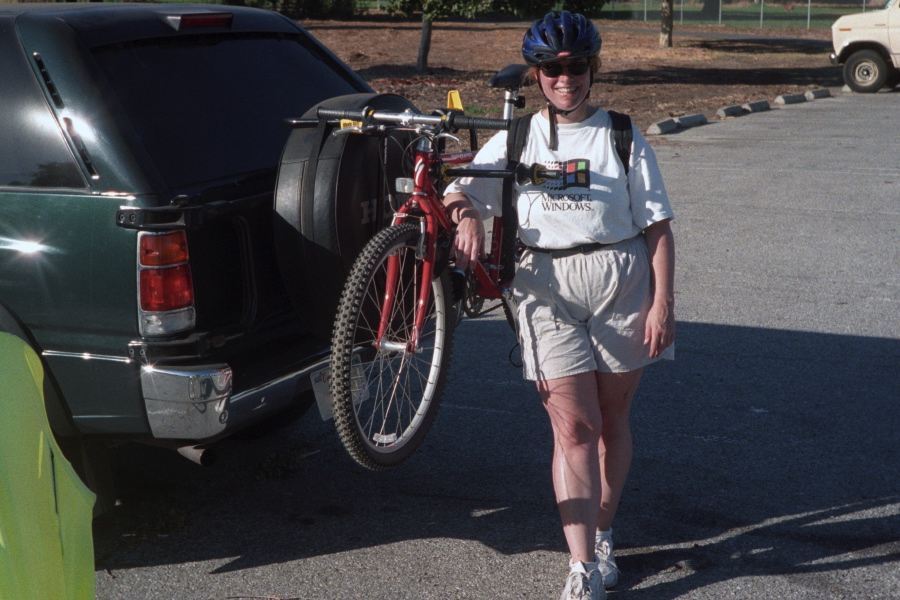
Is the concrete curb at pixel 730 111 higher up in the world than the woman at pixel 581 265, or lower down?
lower down

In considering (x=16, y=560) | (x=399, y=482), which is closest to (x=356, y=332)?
(x=399, y=482)

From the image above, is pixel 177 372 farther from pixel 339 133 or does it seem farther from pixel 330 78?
pixel 330 78

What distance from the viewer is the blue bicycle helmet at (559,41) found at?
3283mm

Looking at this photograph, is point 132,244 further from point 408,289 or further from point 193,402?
point 408,289

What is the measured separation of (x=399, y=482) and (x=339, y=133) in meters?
1.56

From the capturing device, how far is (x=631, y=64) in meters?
29.5

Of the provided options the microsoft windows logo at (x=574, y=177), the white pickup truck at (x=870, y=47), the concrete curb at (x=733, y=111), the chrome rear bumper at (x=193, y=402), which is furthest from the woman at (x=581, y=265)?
the white pickup truck at (x=870, y=47)

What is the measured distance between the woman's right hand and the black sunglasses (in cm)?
51

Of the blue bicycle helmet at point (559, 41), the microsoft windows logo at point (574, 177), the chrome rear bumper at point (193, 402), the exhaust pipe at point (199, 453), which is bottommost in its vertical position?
the exhaust pipe at point (199, 453)

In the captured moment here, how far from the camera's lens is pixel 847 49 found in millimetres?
21734

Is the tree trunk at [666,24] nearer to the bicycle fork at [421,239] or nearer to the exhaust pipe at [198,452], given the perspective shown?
the bicycle fork at [421,239]

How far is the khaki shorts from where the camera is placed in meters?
3.37

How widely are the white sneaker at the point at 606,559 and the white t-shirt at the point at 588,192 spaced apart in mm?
1046

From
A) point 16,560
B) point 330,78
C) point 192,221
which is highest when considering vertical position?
point 330,78
